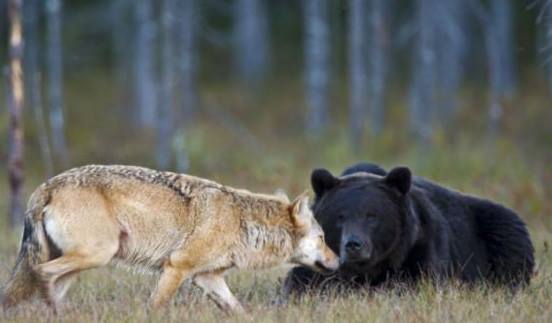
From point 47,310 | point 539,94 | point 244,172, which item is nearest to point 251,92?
point 539,94

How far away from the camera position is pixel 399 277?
928cm

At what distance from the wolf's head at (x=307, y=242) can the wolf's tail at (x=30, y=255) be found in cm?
192

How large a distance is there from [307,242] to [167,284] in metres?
1.18

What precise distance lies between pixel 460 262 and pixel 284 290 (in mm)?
1719

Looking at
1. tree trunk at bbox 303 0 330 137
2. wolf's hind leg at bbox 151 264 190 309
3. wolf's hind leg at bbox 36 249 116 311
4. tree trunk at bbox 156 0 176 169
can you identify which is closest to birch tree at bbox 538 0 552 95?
wolf's hind leg at bbox 151 264 190 309

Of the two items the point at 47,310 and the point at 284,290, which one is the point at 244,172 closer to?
the point at 284,290

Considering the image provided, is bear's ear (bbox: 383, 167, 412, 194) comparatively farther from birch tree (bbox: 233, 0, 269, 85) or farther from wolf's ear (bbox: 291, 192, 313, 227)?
birch tree (bbox: 233, 0, 269, 85)

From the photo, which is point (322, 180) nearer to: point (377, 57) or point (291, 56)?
point (377, 57)

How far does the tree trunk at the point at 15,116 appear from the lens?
51.0 feet

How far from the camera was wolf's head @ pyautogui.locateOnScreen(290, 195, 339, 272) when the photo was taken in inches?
337

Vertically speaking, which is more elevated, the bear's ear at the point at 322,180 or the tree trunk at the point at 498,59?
the bear's ear at the point at 322,180

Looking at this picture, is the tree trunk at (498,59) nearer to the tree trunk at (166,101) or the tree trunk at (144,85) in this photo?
the tree trunk at (166,101)

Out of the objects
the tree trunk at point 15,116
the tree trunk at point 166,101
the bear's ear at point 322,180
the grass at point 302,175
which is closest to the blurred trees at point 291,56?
the tree trunk at point 166,101

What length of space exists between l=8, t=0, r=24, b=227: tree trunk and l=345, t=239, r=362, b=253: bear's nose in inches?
318
